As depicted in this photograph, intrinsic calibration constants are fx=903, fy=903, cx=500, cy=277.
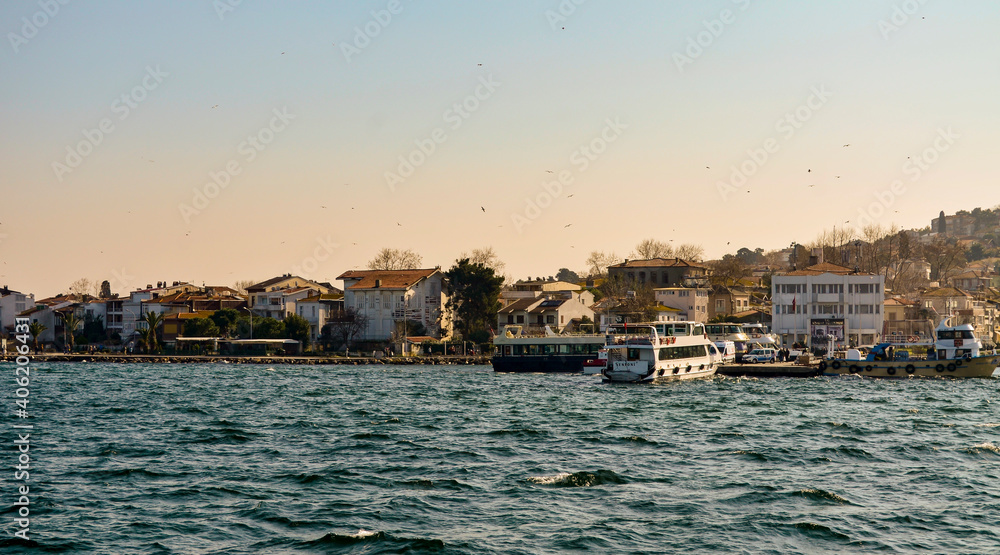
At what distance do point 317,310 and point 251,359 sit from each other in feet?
44.8

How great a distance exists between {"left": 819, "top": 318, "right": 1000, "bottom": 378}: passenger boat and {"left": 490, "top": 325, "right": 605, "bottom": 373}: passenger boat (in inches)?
647

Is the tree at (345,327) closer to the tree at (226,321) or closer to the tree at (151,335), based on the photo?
the tree at (226,321)

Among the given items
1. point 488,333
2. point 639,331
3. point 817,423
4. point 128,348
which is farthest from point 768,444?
point 128,348

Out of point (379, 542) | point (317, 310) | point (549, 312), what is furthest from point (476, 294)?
point (379, 542)

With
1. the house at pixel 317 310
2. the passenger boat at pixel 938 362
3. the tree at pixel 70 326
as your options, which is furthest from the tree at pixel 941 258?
the tree at pixel 70 326

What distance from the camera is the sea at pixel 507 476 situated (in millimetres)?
15445

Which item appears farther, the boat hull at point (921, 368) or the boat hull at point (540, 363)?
the boat hull at point (540, 363)

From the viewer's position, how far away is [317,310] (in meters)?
95.3

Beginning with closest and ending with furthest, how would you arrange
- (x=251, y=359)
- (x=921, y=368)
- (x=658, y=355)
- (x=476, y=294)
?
1. (x=658, y=355)
2. (x=921, y=368)
3. (x=251, y=359)
4. (x=476, y=294)

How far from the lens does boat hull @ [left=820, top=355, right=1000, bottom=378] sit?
56625 mm

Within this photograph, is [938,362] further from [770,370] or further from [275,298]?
[275,298]

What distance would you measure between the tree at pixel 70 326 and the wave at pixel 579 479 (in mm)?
93237
